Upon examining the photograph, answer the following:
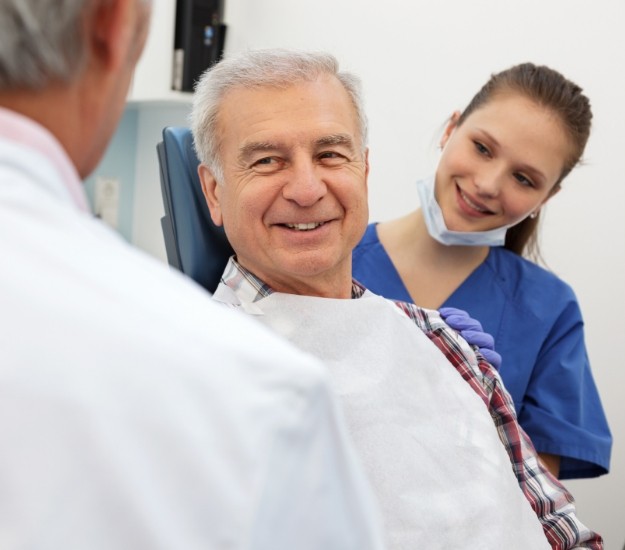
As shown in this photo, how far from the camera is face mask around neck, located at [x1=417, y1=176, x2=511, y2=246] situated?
162 centimetres

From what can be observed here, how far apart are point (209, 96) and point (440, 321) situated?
1.75ft

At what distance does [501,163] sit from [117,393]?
1.27 m

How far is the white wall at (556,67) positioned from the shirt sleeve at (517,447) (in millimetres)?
882

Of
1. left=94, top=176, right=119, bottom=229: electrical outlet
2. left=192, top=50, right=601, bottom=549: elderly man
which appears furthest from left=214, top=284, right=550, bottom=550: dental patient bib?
left=94, top=176, right=119, bottom=229: electrical outlet

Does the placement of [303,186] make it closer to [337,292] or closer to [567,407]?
[337,292]

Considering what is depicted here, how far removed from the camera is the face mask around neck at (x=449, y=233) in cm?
162

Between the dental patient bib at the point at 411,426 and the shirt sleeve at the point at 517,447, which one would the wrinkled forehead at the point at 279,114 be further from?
the shirt sleeve at the point at 517,447

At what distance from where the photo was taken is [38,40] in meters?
0.48

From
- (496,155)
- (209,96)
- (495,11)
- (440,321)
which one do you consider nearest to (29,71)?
(209,96)

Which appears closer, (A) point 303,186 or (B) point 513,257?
(A) point 303,186

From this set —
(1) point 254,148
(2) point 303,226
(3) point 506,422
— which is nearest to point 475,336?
(3) point 506,422

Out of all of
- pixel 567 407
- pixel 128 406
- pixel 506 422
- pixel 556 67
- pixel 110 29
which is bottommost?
pixel 567 407

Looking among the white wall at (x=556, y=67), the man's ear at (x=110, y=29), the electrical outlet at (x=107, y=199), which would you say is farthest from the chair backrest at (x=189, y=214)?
the electrical outlet at (x=107, y=199)

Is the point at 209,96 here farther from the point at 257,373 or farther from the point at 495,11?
the point at 495,11
